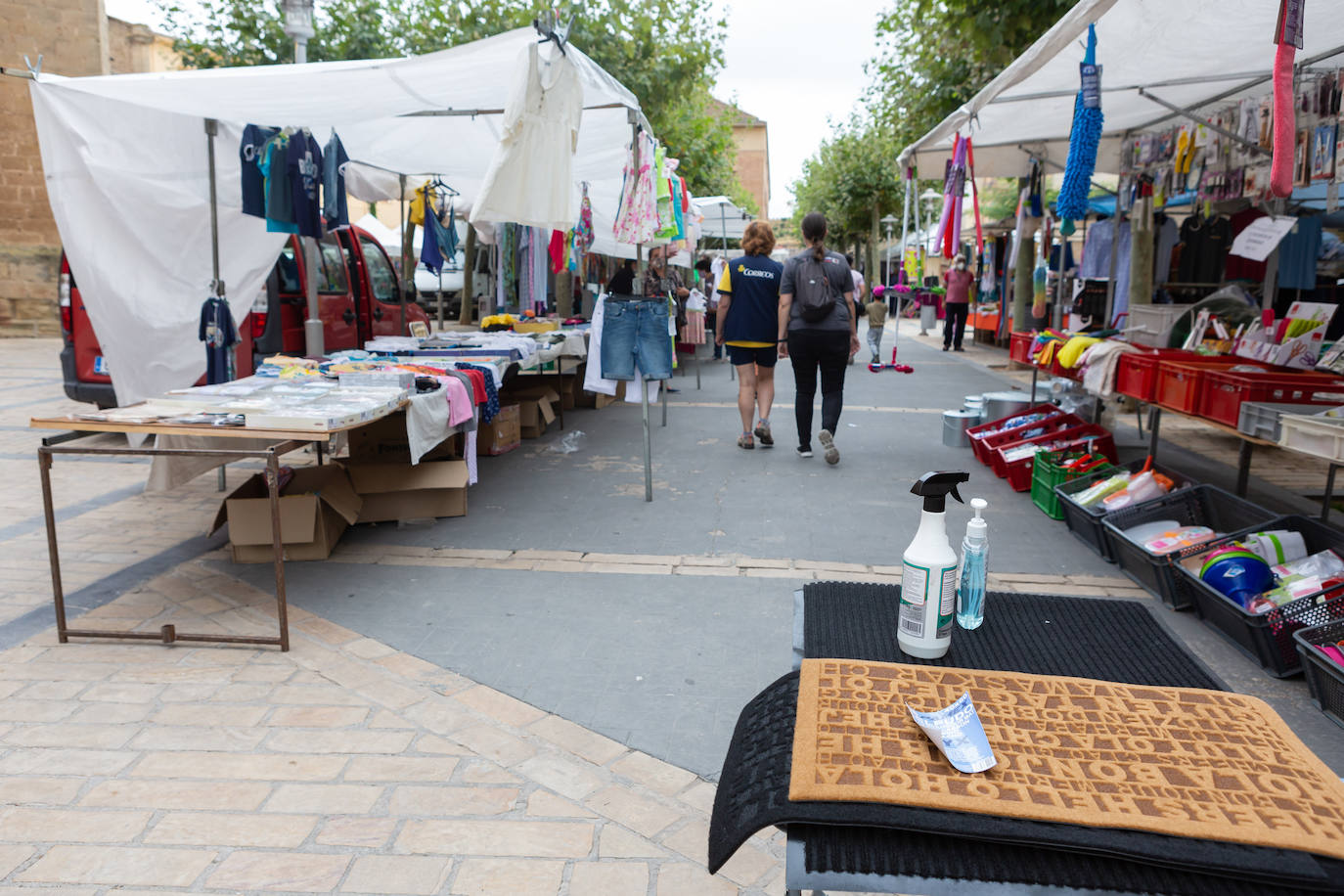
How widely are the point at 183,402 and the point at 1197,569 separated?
16.1 ft

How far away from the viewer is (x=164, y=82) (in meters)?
5.00

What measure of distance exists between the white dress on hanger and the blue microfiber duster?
301 centimetres

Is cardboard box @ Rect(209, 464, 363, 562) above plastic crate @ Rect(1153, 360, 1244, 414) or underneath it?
underneath

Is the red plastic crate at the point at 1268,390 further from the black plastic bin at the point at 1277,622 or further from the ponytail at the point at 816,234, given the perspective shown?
the ponytail at the point at 816,234

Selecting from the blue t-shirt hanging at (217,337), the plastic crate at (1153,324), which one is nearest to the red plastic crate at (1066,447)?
the plastic crate at (1153,324)

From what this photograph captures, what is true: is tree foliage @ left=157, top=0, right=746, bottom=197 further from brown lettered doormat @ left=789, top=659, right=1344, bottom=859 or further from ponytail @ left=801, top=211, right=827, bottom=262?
brown lettered doormat @ left=789, top=659, right=1344, bottom=859

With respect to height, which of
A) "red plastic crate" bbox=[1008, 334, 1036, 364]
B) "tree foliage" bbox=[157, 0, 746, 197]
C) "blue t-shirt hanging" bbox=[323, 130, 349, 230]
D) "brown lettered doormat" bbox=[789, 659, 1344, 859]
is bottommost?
"brown lettered doormat" bbox=[789, 659, 1344, 859]

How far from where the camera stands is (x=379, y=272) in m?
9.44

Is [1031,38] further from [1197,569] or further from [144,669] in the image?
[144,669]

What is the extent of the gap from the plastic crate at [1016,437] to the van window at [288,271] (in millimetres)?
6053

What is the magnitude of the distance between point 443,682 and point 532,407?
4.94m

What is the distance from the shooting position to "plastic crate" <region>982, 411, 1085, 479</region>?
22.5 feet

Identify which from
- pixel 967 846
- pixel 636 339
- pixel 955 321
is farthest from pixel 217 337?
pixel 955 321

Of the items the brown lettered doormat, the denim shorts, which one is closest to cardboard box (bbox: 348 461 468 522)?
the denim shorts
